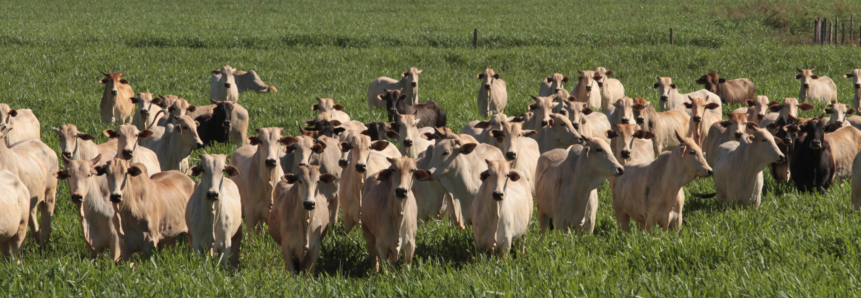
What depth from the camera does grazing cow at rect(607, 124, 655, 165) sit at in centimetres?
1064

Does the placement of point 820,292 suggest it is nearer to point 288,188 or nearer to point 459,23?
point 288,188

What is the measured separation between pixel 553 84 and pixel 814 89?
23.7ft

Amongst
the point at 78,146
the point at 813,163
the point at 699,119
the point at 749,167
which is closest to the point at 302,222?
the point at 78,146

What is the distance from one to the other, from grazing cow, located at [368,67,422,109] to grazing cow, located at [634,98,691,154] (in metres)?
6.99

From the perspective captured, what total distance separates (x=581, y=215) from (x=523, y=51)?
79.9ft

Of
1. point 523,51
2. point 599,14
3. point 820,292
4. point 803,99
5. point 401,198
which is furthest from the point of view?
point 599,14

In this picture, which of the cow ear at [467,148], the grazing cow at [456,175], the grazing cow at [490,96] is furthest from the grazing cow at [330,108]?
the cow ear at [467,148]

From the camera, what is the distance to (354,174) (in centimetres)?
995

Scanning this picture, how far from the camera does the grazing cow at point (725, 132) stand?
12.7 m

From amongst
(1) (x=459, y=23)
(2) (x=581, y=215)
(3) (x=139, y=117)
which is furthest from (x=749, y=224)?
(1) (x=459, y=23)

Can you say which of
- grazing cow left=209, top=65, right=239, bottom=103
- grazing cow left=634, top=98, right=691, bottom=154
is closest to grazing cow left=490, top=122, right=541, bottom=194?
grazing cow left=634, top=98, right=691, bottom=154

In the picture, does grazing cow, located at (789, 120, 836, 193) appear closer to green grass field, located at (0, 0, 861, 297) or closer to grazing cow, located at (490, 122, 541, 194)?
green grass field, located at (0, 0, 861, 297)

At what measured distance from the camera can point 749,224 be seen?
28.6 feet

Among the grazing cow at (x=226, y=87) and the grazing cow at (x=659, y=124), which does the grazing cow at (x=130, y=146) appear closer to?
the grazing cow at (x=659, y=124)
